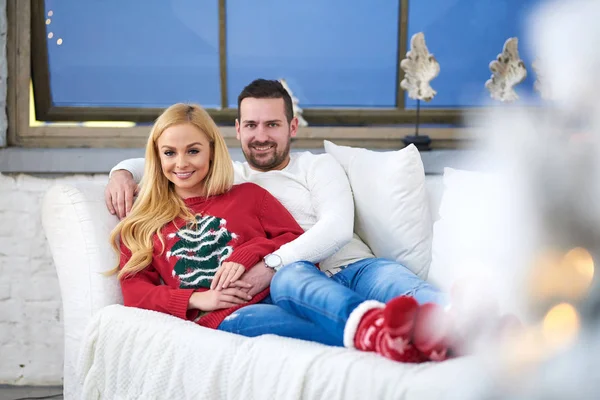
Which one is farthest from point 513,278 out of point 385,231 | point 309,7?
point 309,7

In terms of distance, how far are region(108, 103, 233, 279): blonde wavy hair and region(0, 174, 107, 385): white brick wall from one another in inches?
29.0

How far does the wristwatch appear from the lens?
163 cm

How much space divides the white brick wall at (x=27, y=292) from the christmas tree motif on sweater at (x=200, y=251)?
2.90 feet

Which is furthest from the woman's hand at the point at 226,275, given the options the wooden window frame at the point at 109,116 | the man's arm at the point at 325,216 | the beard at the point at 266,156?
the wooden window frame at the point at 109,116

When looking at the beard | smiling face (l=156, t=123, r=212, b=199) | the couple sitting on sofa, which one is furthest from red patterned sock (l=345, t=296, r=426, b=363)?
the beard

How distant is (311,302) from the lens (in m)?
1.38

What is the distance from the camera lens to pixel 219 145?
181cm

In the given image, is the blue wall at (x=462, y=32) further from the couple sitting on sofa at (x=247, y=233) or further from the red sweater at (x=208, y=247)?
the red sweater at (x=208, y=247)

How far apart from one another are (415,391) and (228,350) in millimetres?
450

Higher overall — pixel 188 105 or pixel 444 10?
pixel 444 10

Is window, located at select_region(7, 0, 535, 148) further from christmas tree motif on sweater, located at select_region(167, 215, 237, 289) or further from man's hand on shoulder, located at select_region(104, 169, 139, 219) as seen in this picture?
christmas tree motif on sweater, located at select_region(167, 215, 237, 289)

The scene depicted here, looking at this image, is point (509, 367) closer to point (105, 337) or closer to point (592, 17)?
point (592, 17)

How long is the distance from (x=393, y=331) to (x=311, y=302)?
35 centimetres

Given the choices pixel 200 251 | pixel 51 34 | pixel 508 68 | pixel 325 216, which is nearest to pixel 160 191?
pixel 200 251
